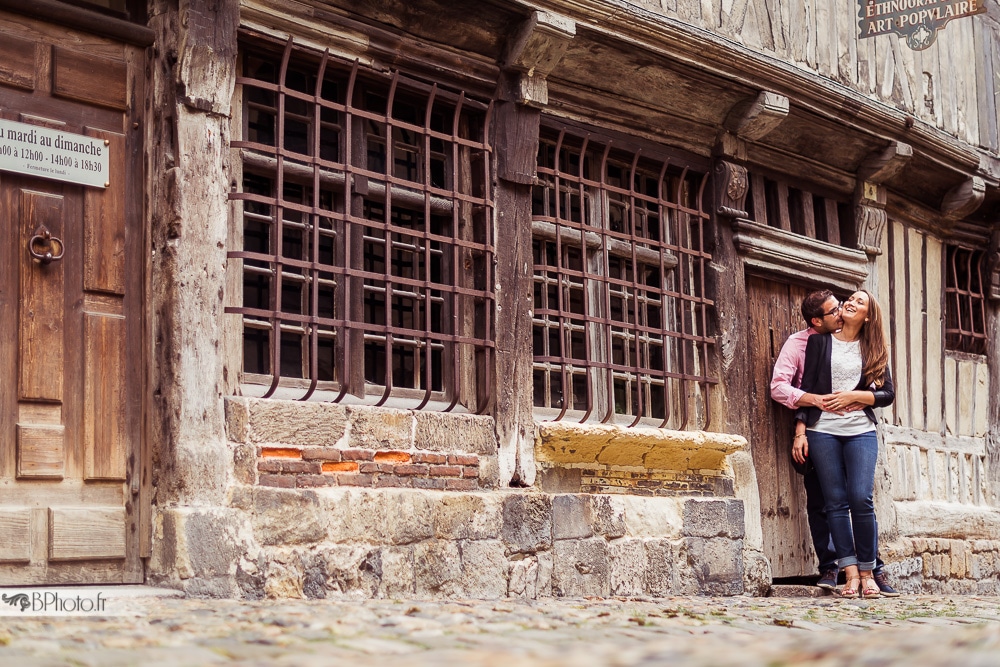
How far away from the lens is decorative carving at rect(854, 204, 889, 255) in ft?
29.2

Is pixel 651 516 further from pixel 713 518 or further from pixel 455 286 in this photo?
pixel 455 286

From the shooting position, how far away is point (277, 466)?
5.30 meters

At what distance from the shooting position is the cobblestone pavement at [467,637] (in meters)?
3.07

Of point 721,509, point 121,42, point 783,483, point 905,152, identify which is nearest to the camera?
point 121,42

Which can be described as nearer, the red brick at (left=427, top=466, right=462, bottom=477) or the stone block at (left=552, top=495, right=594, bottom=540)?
the red brick at (left=427, top=466, right=462, bottom=477)

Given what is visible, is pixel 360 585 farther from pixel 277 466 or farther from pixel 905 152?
pixel 905 152

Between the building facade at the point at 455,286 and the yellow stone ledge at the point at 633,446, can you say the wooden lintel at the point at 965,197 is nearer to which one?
the building facade at the point at 455,286

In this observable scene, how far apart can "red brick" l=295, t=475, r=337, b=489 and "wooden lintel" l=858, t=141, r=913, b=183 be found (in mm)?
4972

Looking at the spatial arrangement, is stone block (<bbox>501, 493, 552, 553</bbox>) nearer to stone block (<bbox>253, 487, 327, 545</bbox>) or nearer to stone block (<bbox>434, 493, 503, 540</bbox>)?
stone block (<bbox>434, 493, 503, 540</bbox>)

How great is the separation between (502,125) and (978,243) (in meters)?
5.43

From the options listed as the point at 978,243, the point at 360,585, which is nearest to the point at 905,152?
the point at 978,243

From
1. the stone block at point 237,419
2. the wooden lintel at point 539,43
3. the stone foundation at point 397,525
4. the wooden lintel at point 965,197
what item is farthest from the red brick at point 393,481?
the wooden lintel at point 965,197

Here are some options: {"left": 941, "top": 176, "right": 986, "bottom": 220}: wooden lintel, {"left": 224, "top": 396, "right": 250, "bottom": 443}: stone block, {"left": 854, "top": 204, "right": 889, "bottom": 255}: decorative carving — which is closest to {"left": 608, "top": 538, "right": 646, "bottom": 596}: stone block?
{"left": 224, "top": 396, "right": 250, "bottom": 443}: stone block

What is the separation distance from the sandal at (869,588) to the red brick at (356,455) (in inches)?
124
